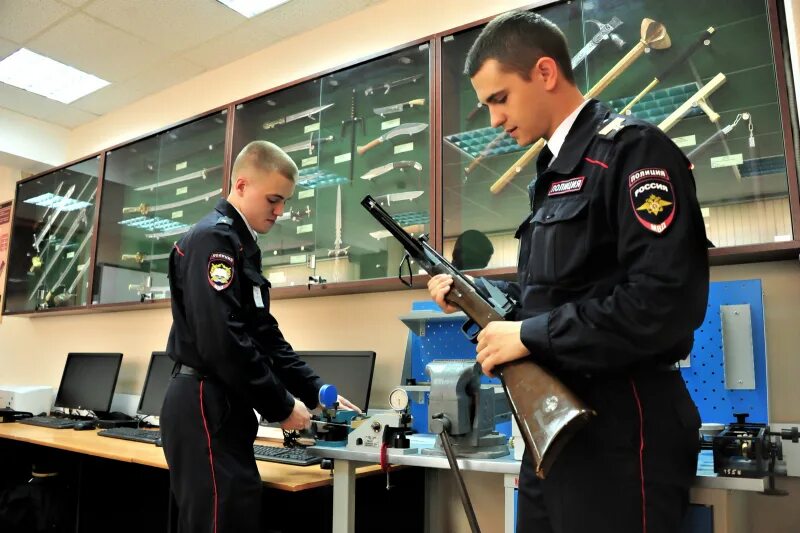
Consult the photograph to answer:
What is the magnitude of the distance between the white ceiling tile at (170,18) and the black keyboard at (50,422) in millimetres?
2174

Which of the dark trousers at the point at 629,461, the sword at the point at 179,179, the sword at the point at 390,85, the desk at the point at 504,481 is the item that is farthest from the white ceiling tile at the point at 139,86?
the dark trousers at the point at 629,461

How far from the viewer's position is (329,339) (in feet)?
9.25

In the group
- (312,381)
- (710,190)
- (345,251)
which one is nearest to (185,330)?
(312,381)

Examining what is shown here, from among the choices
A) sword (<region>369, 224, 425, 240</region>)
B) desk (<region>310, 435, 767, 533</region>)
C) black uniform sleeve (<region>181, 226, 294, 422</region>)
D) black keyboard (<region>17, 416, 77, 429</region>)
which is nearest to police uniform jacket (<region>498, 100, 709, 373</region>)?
desk (<region>310, 435, 767, 533</region>)

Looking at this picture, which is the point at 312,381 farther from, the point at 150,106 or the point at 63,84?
the point at 63,84

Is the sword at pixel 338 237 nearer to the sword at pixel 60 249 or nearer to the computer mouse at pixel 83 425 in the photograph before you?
the computer mouse at pixel 83 425

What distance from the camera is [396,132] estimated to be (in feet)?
8.64

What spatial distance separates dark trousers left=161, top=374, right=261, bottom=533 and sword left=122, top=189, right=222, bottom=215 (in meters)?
1.78

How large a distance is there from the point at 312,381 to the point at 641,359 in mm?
1278

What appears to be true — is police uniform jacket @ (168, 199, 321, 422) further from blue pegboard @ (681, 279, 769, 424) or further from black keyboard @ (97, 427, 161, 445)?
blue pegboard @ (681, 279, 769, 424)

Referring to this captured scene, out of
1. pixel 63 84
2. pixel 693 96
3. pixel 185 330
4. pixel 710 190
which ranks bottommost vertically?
pixel 185 330

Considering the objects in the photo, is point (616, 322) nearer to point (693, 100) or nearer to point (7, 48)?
point (693, 100)

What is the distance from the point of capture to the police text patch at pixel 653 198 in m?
0.89

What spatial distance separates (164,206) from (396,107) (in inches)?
67.0
